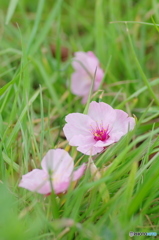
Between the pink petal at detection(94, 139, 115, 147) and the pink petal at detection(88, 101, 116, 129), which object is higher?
the pink petal at detection(88, 101, 116, 129)

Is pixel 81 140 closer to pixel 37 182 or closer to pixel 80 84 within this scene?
pixel 37 182

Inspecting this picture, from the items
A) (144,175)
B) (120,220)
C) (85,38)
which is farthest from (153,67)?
(120,220)

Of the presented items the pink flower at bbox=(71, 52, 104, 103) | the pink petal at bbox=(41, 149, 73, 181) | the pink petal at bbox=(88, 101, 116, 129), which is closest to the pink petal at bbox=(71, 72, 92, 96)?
the pink flower at bbox=(71, 52, 104, 103)

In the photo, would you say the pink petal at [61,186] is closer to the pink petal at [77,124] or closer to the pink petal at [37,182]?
the pink petal at [37,182]

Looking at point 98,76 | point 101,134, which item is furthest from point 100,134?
point 98,76

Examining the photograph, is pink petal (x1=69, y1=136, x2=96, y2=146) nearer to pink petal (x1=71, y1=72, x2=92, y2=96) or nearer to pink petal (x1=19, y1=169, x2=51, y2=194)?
pink petal (x1=19, y1=169, x2=51, y2=194)

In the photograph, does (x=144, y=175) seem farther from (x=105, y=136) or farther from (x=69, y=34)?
(x=69, y=34)
